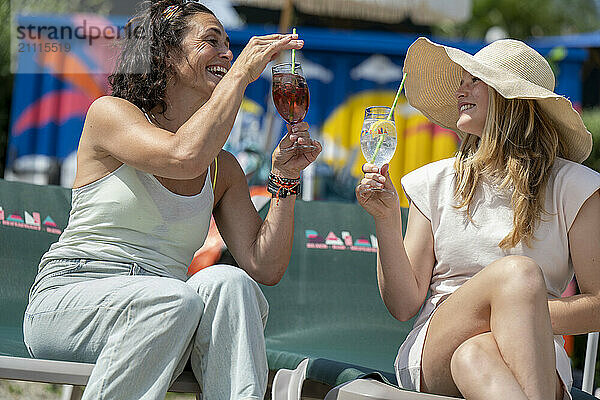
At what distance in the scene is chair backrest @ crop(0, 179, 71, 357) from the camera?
3303 millimetres

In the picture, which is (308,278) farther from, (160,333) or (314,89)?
(314,89)

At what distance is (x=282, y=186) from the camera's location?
2.63 m

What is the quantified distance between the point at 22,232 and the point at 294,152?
61.1 inches

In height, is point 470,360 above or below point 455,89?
below

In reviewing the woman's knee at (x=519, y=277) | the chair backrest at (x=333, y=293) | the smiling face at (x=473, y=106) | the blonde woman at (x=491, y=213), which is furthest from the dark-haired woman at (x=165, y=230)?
the chair backrest at (x=333, y=293)

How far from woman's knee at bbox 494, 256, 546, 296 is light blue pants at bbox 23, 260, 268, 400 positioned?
0.67 m

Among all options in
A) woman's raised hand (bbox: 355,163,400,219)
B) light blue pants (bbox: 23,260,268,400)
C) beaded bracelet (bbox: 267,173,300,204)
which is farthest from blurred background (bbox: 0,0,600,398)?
light blue pants (bbox: 23,260,268,400)

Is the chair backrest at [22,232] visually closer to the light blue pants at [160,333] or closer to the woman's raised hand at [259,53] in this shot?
the light blue pants at [160,333]

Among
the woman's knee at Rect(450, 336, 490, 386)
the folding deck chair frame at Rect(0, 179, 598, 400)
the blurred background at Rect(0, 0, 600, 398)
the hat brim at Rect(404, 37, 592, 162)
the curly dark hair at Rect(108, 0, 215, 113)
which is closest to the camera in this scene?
the woman's knee at Rect(450, 336, 490, 386)

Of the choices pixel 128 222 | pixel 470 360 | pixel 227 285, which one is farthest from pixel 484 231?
pixel 128 222

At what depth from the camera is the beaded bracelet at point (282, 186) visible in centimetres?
262

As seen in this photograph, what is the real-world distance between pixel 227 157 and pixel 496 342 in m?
1.18

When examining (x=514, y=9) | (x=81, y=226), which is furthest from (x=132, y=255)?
(x=514, y=9)

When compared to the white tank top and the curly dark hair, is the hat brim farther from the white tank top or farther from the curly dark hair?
the white tank top
